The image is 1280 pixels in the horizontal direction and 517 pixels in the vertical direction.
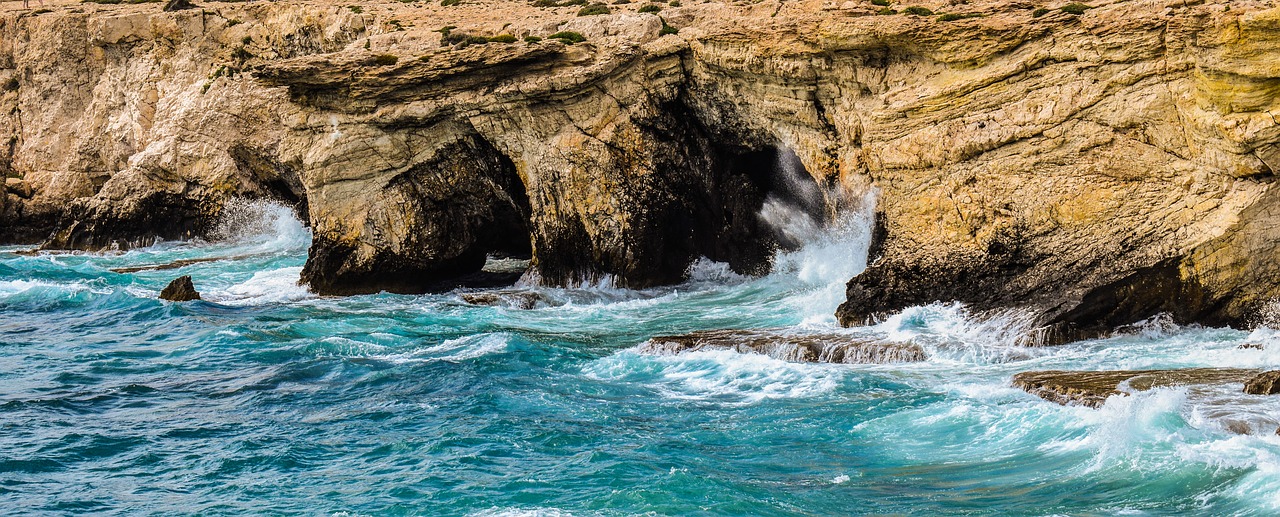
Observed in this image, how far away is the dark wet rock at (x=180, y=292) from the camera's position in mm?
34188

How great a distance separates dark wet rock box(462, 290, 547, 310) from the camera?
32562 mm

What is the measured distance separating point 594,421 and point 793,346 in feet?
17.9

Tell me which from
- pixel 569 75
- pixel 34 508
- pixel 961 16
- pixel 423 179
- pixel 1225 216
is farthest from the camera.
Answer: pixel 423 179

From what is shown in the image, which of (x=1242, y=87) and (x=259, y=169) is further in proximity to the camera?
(x=259, y=169)

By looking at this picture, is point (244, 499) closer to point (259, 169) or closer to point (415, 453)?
point (415, 453)

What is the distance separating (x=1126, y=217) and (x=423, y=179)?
20217 mm

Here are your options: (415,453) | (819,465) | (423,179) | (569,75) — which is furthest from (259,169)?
(819,465)

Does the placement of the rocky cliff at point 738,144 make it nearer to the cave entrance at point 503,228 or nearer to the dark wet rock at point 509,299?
the cave entrance at point 503,228

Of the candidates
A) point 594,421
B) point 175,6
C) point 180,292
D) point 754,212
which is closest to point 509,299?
point 754,212

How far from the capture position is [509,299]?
33000mm

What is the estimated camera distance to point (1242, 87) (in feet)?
71.3

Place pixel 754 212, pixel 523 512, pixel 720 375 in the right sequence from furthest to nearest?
pixel 754 212 < pixel 720 375 < pixel 523 512

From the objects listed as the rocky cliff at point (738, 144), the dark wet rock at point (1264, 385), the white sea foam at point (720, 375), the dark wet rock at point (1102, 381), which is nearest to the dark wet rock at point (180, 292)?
the rocky cliff at point (738, 144)

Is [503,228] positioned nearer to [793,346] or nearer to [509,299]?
[509,299]
